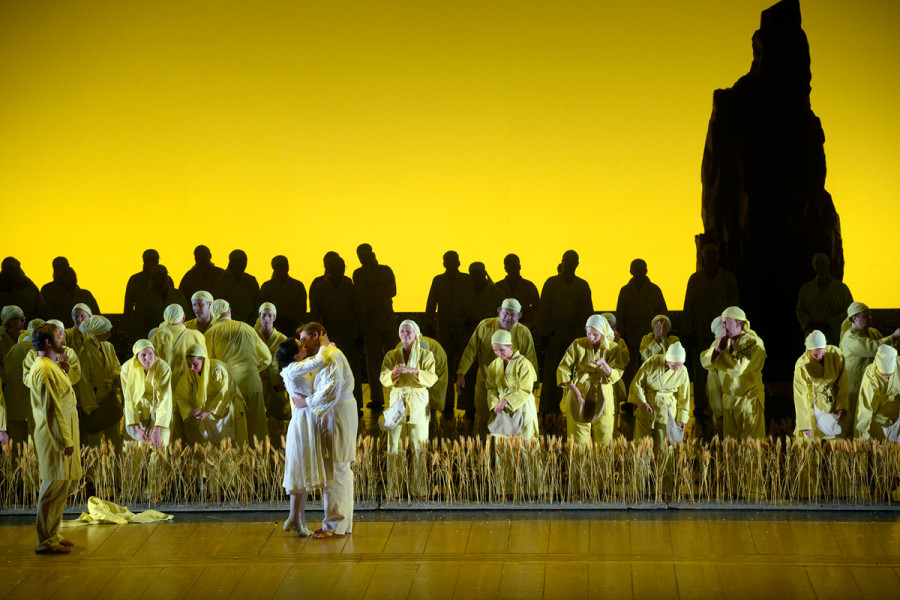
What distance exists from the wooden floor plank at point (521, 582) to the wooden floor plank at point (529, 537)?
0.23 meters

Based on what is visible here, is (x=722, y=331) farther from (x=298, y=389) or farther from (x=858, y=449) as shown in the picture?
(x=298, y=389)

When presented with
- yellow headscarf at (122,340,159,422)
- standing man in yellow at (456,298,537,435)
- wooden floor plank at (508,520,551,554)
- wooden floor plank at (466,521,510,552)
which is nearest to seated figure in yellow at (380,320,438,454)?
standing man in yellow at (456,298,537,435)

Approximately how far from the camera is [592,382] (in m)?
9.06

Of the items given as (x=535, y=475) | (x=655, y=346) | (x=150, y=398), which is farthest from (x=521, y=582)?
(x=655, y=346)

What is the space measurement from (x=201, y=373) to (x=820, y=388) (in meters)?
4.16

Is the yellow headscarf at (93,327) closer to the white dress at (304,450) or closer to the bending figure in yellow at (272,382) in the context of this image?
the bending figure in yellow at (272,382)

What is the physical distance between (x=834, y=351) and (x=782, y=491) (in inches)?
47.4

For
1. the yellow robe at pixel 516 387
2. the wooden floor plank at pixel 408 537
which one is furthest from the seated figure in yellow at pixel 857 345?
the wooden floor plank at pixel 408 537

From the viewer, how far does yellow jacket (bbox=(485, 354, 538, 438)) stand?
28.9 ft

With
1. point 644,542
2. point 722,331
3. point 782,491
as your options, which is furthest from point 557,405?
point 644,542

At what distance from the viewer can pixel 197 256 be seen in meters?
12.2

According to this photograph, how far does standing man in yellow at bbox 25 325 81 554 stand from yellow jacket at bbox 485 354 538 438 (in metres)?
2.87

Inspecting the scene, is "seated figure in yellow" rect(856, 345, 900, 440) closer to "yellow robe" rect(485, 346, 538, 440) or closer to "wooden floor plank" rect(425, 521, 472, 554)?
"yellow robe" rect(485, 346, 538, 440)

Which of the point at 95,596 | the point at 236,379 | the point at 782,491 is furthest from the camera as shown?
the point at 236,379
